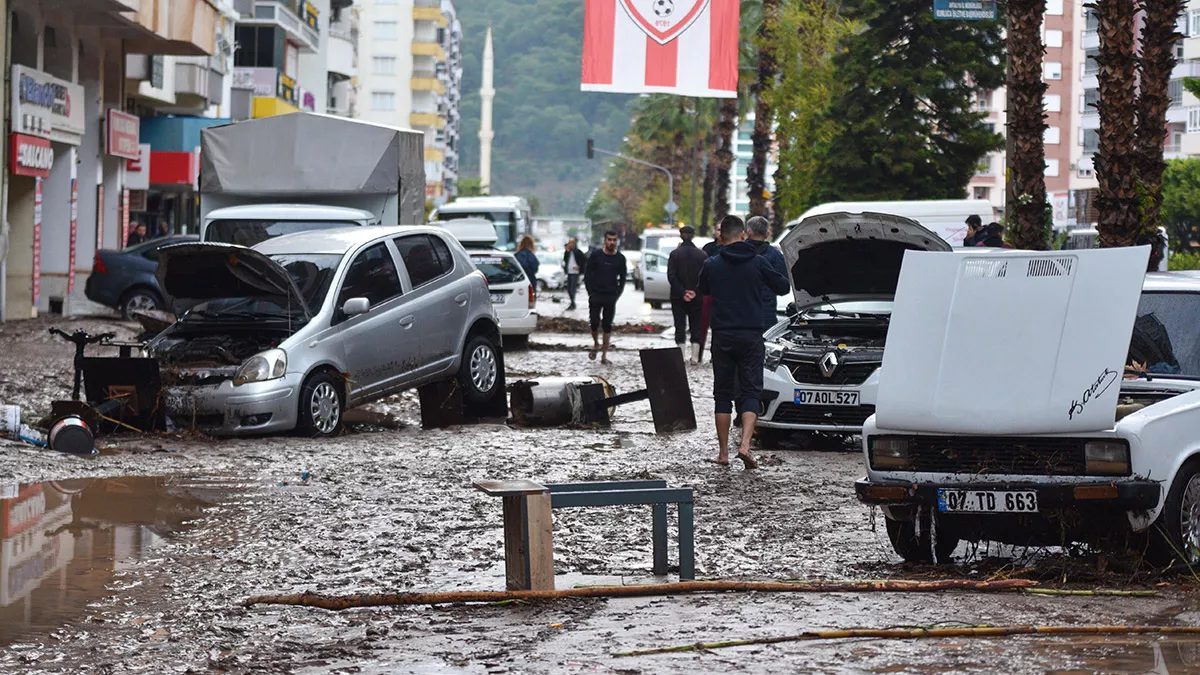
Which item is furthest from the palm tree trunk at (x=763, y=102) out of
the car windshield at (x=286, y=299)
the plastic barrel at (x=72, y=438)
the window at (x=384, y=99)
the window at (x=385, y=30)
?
the window at (x=385, y=30)

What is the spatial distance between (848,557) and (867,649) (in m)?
2.55

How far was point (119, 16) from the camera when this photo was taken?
3186cm

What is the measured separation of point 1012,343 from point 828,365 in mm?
6082

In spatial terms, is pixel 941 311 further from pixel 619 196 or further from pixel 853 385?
pixel 619 196

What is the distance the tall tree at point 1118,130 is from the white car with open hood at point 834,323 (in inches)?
74.1

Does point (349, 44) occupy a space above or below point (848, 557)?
above

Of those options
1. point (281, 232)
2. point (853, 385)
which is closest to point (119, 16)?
point (281, 232)

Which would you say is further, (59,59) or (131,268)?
(59,59)

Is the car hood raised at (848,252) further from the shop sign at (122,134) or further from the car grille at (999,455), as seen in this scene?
the shop sign at (122,134)

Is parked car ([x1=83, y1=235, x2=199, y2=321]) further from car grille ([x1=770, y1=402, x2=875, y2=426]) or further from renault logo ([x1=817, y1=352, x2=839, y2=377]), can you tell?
renault logo ([x1=817, y1=352, x2=839, y2=377])

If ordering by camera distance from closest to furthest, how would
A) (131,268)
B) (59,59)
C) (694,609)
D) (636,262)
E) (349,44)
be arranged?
(694,609)
(131,268)
(59,59)
(636,262)
(349,44)

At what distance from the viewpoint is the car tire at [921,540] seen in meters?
8.55

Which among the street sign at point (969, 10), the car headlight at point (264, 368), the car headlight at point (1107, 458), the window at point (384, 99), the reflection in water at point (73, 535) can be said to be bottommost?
the reflection in water at point (73, 535)

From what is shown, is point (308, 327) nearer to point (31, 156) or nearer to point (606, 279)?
point (606, 279)
